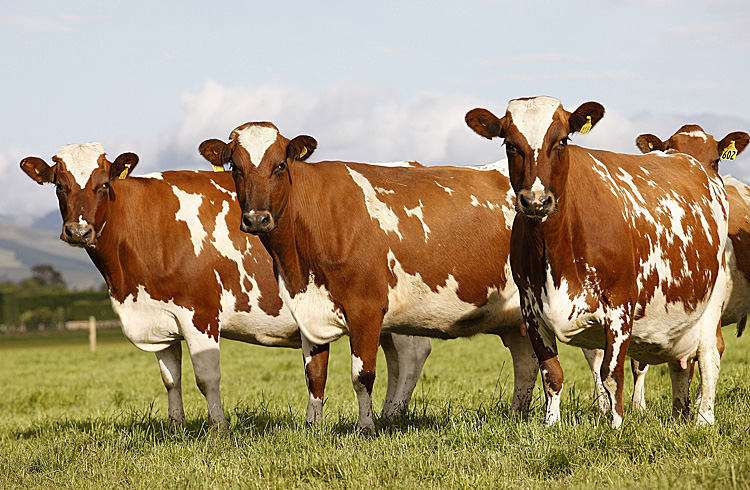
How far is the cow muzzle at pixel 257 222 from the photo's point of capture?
7.05 metres

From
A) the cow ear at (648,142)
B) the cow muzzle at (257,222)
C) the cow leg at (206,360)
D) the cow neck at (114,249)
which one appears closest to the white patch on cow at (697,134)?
the cow ear at (648,142)

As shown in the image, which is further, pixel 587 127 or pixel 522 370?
pixel 522 370

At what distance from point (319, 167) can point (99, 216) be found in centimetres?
255

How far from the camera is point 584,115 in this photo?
6.37 meters

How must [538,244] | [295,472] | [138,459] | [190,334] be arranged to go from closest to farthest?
[295,472] < [538,244] < [138,459] < [190,334]

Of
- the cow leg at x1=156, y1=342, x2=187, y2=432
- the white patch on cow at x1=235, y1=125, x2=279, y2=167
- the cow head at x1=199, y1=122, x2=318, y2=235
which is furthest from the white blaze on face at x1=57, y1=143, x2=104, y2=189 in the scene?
the white patch on cow at x1=235, y1=125, x2=279, y2=167

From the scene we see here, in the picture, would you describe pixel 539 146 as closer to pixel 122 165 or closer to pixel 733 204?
pixel 733 204

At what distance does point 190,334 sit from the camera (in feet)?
28.8

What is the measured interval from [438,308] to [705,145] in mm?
4203

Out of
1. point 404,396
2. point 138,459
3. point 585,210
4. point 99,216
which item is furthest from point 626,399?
point 99,216

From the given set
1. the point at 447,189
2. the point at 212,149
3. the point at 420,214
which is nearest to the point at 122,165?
the point at 212,149

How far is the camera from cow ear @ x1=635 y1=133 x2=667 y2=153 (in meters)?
10.8

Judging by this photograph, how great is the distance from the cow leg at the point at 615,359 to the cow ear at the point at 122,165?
5671 mm

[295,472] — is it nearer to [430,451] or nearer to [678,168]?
[430,451]
